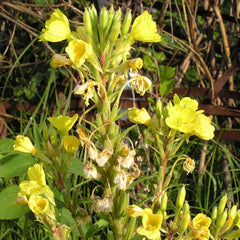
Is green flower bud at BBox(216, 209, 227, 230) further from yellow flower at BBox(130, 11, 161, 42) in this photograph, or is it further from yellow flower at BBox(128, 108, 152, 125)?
yellow flower at BBox(130, 11, 161, 42)

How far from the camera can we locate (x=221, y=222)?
2.73 ft

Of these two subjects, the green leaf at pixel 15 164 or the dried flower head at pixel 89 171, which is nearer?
the dried flower head at pixel 89 171

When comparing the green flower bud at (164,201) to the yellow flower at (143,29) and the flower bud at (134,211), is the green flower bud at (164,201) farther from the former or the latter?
the yellow flower at (143,29)

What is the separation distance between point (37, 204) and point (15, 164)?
411mm

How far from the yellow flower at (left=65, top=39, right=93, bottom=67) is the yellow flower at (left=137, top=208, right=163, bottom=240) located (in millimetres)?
324

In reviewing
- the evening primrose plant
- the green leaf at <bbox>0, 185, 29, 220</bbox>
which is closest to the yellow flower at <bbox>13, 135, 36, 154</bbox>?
the evening primrose plant

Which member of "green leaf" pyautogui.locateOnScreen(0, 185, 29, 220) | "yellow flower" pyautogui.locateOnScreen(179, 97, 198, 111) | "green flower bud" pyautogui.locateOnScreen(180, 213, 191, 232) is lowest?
"green leaf" pyautogui.locateOnScreen(0, 185, 29, 220)

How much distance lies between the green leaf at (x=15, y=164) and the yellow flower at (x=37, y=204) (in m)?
0.35

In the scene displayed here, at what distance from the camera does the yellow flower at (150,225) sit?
0.71 m

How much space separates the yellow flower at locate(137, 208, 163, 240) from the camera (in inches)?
27.9

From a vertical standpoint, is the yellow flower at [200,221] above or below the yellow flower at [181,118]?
below

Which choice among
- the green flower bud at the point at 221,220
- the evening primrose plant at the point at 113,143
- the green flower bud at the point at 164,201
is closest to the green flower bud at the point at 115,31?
the evening primrose plant at the point at 113,143

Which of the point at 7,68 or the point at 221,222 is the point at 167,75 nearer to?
the point at 221,222

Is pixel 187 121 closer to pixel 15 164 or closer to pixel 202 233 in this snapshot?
pixel 202 233
